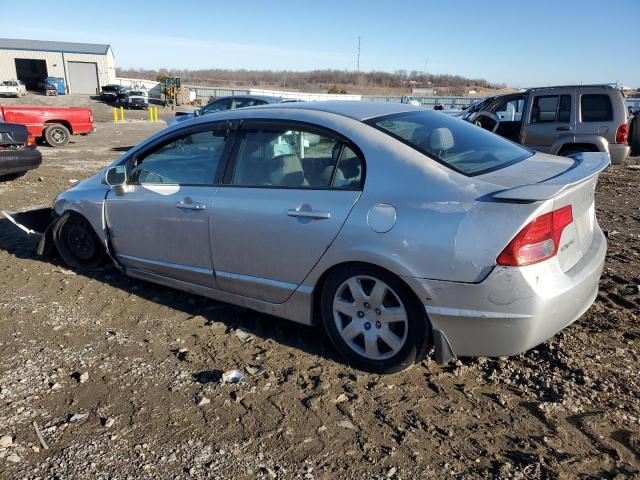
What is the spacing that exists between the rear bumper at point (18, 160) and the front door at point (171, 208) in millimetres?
6066

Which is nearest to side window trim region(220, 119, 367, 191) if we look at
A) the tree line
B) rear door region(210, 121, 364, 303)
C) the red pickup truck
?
rear door region(210, 121, 364, 303)

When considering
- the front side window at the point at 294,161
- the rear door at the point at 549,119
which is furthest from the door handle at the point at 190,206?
the rear door at the point at 549,119

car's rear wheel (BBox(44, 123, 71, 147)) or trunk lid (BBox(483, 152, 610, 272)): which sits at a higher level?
trunk lid (BBox(483, 152, 610, 272))

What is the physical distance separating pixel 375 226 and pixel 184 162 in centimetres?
189

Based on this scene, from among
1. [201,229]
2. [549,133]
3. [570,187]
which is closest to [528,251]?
[570,187]

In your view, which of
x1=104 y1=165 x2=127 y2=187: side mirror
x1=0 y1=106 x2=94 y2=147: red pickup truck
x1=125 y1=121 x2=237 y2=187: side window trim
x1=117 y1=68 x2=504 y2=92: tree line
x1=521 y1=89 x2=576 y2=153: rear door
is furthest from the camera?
x1=117 y1=68 x2=504 y2=92: tree line

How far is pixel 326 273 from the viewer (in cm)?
325

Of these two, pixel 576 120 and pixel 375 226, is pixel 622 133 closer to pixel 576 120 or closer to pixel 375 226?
pixel 576 120

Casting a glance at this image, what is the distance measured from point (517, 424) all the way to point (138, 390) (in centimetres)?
214

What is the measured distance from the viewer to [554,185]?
276 cm

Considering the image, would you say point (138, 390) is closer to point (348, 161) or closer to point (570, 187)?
point (348, 161)

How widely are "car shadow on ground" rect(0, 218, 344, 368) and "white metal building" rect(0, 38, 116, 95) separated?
6259 centimetres

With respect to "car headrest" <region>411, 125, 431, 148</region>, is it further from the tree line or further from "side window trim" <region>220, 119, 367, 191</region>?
the tree line

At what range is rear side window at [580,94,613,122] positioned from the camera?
9.20 m
